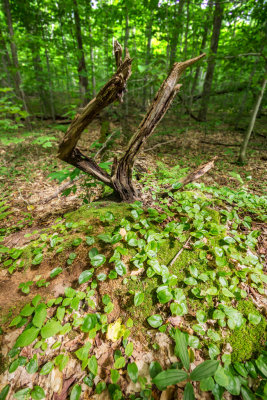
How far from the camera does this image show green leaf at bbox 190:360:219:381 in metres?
1.02

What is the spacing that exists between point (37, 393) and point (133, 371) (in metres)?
0.64

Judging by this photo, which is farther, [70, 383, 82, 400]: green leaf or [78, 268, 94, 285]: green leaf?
[78, 268, 94, 285]: green leaf

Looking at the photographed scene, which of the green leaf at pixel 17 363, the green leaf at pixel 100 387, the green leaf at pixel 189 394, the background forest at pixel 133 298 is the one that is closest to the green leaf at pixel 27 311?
the background forest at pixel 133 298

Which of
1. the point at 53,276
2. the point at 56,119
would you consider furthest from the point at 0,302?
the point at 56,119

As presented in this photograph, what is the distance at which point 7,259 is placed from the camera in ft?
6.66

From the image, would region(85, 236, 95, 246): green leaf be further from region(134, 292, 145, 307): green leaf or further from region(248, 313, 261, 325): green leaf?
region(248, 313, 261, 325): green leaf

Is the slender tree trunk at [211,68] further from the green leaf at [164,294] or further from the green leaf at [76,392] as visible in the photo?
the green leaf at [76,392]

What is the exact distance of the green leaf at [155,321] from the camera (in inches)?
53.0

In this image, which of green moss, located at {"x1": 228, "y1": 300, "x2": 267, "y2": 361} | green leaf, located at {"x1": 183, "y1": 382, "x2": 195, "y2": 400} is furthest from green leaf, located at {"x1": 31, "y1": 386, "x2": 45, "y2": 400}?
green moss, located at {"x1": 228, "y1": 300, "x2": 267, "y2": 361}

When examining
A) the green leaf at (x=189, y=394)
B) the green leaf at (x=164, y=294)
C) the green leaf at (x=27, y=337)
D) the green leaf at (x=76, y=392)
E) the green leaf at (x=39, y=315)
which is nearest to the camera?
the green leaf at (x=189, y=394)

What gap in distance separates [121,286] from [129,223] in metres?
0.72

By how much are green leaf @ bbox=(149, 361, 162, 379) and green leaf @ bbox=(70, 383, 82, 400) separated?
49 centimetres

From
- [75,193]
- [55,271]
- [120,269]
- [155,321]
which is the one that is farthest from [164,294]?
[75,193]

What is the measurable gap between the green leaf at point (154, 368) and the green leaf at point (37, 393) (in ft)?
2.36
